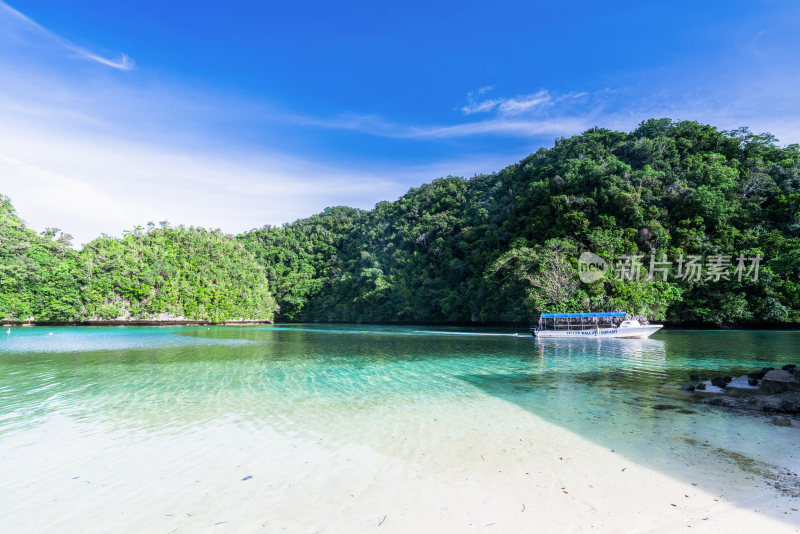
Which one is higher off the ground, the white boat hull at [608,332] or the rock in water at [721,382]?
the rock in water at [721,382]

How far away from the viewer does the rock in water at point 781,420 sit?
5980 millimetres

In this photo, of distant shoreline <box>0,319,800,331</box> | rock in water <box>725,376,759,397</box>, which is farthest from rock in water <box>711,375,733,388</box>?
distant shoreline <box>0,319,800,331</box>

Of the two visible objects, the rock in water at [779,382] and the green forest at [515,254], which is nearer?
the rock in water at [779,382]

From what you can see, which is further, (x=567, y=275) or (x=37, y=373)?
(x=567, y=275)

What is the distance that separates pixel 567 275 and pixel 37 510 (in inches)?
1290

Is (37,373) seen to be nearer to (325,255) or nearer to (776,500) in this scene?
(776,500)

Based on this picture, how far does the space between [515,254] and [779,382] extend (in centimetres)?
2732

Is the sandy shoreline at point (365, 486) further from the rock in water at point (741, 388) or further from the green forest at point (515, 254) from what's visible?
the green forest at point (515, 254)

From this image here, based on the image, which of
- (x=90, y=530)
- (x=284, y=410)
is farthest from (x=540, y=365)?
(x=90, y=530)

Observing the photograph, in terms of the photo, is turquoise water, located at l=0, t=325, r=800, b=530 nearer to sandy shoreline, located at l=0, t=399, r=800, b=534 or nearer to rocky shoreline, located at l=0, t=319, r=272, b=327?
sandy shoreline, located at l=0, t=399, r=800, b=534

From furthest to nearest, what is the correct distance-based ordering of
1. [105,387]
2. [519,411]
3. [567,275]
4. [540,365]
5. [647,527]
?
[567,275] → [540,365] → [105,387] → [519,411] → [647,527]

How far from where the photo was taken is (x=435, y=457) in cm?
481

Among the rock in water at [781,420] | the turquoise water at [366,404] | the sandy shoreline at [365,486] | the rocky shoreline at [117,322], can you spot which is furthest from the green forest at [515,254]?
the sandy shoreline at [365,486]

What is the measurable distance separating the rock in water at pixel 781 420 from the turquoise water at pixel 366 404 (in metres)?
0.17
